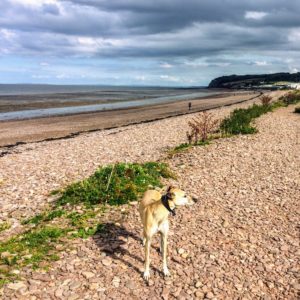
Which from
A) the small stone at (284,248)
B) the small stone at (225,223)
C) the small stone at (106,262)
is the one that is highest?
the small stone at (225,223)

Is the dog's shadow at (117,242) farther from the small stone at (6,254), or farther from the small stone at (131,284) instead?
the small stone at (6,254)

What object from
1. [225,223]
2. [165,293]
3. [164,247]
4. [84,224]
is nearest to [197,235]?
[225,223]

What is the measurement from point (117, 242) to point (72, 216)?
197 centimetres

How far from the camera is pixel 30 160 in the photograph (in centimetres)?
1803

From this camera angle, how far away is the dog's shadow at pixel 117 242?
787 centimetres

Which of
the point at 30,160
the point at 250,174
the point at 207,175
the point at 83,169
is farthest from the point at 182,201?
the point at 30,160

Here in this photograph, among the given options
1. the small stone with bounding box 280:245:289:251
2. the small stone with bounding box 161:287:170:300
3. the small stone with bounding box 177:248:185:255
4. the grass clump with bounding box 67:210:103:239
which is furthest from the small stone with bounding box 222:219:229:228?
the grass clump with bounding box 67:210:103:239

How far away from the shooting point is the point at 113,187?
11344 millimetres

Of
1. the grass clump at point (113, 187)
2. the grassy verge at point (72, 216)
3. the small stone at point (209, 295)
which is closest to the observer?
the small stone at point (209, 295)

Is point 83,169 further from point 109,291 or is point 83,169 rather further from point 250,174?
point 109,291

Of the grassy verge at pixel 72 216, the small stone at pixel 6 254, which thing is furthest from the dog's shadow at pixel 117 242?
the small stone at pixel 6 254

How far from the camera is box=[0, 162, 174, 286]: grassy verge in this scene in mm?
7684

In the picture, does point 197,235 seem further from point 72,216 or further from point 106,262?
point 72,216

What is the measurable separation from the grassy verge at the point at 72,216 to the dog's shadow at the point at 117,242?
24cm
